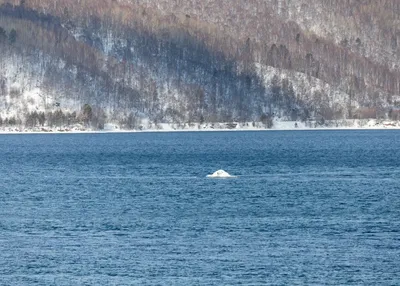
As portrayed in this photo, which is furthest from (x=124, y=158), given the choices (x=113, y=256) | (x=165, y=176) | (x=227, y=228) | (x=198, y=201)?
(x=113, y=256)

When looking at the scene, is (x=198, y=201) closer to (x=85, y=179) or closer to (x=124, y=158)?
(x=85, y=179)

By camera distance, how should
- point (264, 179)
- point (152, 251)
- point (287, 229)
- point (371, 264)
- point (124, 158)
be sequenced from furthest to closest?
point (124, 158) → point (264, 179) → point (287, 229) → point (152, 251) → point (371, 264)

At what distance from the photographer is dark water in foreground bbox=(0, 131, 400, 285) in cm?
6538

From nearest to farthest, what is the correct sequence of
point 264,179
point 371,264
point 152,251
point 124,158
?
point 371,264 < point 152,251 < point 264,179 < point 124,158

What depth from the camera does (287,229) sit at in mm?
81438

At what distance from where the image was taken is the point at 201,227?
273 ft

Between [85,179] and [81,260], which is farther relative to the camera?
[85,179]

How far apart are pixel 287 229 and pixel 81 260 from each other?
18655 millimetres

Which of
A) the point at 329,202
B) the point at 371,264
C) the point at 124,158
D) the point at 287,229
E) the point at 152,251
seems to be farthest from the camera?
the point at 124,158

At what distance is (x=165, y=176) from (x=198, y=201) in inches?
1372

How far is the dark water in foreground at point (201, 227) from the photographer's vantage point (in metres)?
65.4

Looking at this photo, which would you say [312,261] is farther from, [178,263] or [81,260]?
[81,260]

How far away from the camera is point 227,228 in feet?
271

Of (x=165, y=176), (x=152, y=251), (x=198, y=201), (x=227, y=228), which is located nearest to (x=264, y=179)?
(x=165, y=176)
